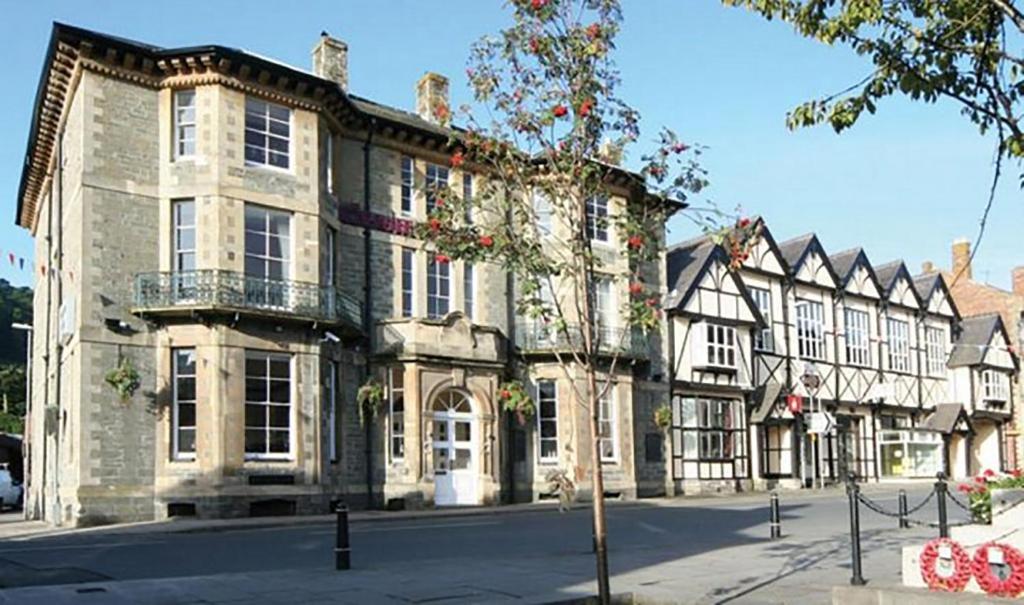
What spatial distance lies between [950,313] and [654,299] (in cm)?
4710

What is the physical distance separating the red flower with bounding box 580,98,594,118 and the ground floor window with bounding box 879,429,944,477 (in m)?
40.3

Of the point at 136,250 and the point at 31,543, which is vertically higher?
the point at 136,250

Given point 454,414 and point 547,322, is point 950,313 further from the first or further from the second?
point 547,322

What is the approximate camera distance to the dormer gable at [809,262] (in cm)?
4294

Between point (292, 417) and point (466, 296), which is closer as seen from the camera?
point (292, 417)

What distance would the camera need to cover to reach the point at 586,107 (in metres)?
9.21

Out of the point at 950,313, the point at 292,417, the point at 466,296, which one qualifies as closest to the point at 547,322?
the point at 292,417

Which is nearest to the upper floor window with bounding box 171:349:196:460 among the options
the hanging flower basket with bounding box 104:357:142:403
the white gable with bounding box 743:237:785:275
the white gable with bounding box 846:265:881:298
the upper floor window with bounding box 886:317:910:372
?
the hanging flower basket with bounding box 104:357:142:403

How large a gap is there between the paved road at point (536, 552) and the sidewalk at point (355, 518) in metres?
0.66

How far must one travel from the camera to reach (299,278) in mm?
25625

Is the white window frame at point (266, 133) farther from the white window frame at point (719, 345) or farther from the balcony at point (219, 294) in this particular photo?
the white window frame at point (719, 345)

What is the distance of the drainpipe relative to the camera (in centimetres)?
2741

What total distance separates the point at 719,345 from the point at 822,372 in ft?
24.8

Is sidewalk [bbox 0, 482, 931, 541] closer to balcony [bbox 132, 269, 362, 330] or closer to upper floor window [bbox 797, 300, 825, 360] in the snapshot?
balcony [bbox 132, 269, 362, 330]
